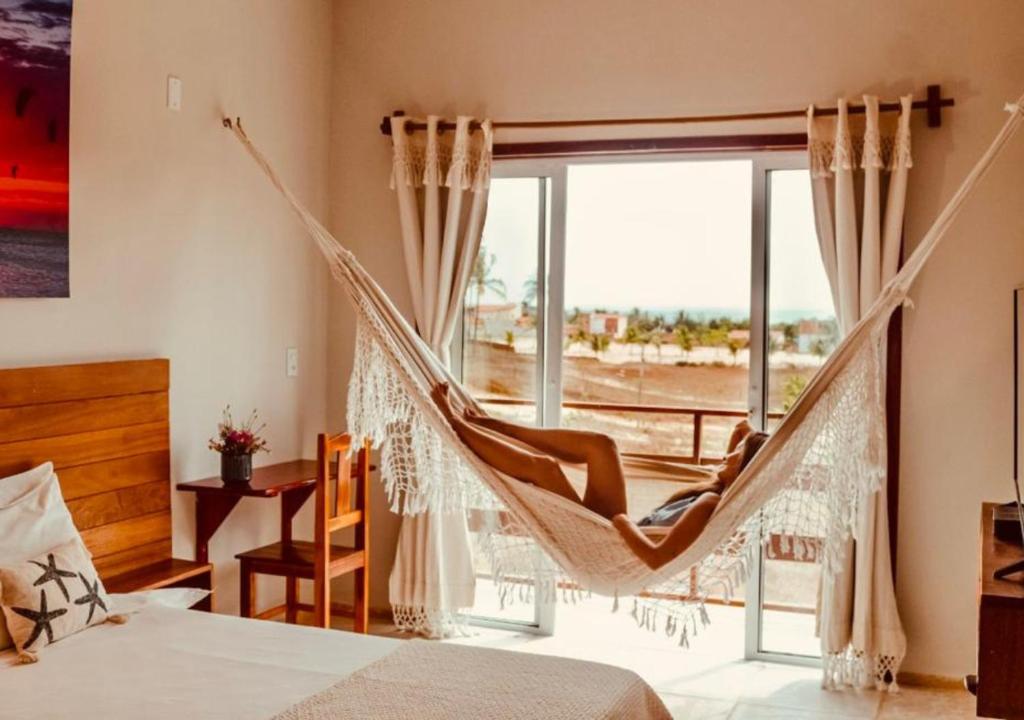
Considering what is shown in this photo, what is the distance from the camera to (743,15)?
391 centimetres

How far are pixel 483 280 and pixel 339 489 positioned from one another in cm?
115

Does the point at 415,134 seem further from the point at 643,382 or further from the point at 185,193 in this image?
the point at 643,382

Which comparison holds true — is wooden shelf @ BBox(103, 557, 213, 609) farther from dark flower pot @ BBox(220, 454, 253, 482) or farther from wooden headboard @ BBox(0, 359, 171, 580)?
dark flower pot @ BBox(220, 454, 253, 482)

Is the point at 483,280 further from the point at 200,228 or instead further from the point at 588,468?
the point at 588,468

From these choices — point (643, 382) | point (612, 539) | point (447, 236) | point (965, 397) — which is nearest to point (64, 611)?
point (612, 539)

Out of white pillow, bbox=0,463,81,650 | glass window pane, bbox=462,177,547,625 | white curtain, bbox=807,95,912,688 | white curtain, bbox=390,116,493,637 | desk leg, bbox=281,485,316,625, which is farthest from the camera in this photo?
glass window pane, bbox=462,177,547,625

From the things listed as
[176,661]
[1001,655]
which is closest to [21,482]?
[176,661]

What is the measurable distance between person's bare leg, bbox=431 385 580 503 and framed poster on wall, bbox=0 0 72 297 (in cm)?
121

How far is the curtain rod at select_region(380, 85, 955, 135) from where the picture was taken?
12.0 ft

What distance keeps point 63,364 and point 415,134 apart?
1.76 meters

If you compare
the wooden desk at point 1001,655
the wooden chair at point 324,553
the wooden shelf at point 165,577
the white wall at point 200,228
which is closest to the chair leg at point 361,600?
the wooden chair at point 324,553

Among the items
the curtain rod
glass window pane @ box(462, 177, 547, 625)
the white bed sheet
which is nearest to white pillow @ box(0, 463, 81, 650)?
the white bed sheet

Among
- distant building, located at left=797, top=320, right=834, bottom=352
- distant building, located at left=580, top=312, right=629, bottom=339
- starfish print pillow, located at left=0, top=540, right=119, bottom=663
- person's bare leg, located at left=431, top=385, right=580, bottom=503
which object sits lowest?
starfish print pillow, located at left=0, top=540, right=119, bottom=663

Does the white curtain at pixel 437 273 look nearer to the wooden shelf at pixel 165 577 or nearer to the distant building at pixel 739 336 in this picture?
the wooden shelf at pixel 165 577
